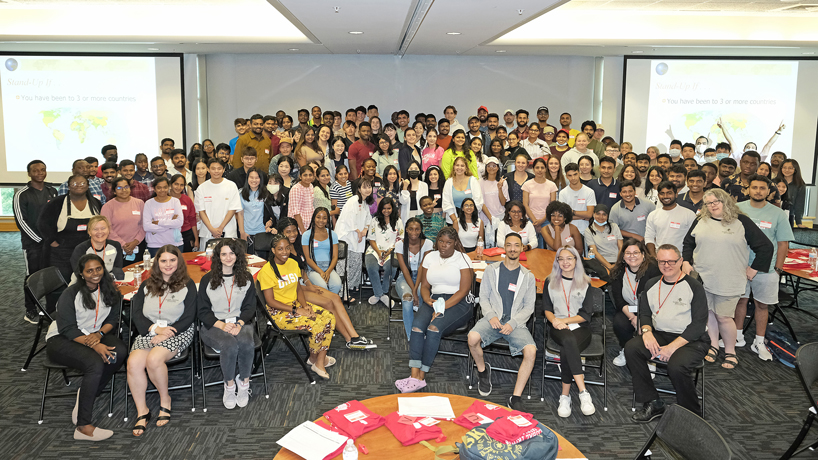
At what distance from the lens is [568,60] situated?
36.8 ft

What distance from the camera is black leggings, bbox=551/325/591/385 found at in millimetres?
4234

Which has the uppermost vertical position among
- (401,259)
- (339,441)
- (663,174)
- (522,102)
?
(522,102)

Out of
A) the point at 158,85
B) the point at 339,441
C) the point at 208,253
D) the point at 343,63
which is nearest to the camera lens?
the point at 339,441

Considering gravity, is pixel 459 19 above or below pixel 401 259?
above

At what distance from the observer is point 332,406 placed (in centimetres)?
437

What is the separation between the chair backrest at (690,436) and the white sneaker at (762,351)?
320cm

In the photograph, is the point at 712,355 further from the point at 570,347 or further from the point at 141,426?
the point at 141,426

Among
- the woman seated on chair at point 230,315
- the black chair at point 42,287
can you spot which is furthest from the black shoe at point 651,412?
the black chair at point 42,287

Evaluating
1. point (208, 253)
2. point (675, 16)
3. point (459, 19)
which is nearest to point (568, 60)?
point (675, 16)

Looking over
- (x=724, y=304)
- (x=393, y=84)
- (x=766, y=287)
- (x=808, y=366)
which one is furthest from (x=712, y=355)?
(x=393, y=84)

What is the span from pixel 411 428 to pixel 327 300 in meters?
2.66

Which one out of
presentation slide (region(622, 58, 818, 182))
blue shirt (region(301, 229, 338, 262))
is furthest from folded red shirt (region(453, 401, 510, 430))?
presentation slide (region(622, 58, 818, 182))

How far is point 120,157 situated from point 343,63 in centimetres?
455

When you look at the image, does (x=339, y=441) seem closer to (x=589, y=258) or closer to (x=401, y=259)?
(x=401, y=259)
